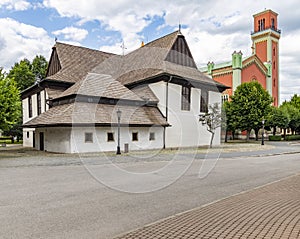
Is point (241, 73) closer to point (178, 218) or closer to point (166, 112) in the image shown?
point (166, 112)

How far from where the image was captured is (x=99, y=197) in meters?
7.74

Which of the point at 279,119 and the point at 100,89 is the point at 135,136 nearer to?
the point at 100,89

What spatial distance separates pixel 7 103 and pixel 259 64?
49.6m

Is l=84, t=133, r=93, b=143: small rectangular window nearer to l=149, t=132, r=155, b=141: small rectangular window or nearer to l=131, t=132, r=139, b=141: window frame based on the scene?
l=131, t=132, r=139, b=141: window frame

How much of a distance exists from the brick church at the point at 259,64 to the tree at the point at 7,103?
39.5 metres

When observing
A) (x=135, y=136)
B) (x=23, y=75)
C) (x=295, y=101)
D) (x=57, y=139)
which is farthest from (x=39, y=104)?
(x=295, y=101)

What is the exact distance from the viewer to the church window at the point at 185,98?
3046cm

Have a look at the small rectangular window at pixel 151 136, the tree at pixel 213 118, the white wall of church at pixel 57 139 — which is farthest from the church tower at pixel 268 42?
the white wall of church at pixel 57 139

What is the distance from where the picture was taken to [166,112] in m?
28.8

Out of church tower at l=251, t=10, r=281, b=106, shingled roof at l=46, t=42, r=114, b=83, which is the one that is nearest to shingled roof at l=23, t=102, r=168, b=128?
shingled roof at l=46, t=42, r=114, b=83

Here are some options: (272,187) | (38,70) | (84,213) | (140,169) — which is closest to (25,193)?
(84,213)

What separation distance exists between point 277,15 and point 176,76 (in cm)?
5054

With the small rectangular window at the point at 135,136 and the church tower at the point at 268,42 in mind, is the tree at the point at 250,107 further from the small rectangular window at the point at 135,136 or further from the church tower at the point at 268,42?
the small rectangular window at the point at 135,136

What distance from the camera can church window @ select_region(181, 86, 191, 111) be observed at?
30.5 metres
